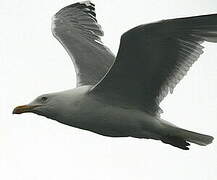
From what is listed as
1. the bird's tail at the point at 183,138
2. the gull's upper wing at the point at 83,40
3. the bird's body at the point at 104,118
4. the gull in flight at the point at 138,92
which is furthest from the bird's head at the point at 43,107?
the bird's tail at the point at 183,138

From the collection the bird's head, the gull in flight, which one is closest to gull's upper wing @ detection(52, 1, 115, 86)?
the bird's head

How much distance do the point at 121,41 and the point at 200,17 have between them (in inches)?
35.4

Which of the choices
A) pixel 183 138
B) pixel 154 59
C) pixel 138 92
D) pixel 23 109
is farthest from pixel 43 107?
pixel 183 138

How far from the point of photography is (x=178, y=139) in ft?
23.9

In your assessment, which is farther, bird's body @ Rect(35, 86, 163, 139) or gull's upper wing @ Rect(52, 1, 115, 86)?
gull's upper wing @ Rect(52, 1, 115, 86)

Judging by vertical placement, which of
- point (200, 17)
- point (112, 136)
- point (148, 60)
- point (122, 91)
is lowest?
point (112, 136)

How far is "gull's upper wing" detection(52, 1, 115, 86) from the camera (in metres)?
8.51

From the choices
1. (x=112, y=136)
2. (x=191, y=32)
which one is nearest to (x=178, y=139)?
(x=112, y=136)

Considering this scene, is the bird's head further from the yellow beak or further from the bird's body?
the bird's body

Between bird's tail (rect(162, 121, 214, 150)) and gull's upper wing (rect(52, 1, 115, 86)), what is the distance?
4.80 feet

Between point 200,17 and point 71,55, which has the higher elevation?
point 200,17

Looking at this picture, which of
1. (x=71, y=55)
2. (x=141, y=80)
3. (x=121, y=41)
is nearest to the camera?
(x=121, y=41)

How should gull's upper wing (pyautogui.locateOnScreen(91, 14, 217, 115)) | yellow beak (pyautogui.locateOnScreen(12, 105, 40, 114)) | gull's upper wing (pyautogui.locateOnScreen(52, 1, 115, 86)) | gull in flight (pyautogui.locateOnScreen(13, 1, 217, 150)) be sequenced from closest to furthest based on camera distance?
gull's upper wing (pyautogui.locateOnScreen(91, 14, 217, 115))
gull in flight (pyautogui.locateOnScreen(13, 1, 217, 150))
yellow beak (pyautogui.locateOnScreen(12, 105, 40, 114))
gull's upper wing (pyautogui.locateOnScreen(52, 1, 115, 86))

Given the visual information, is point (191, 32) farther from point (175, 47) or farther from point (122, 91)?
point (122, 91)
